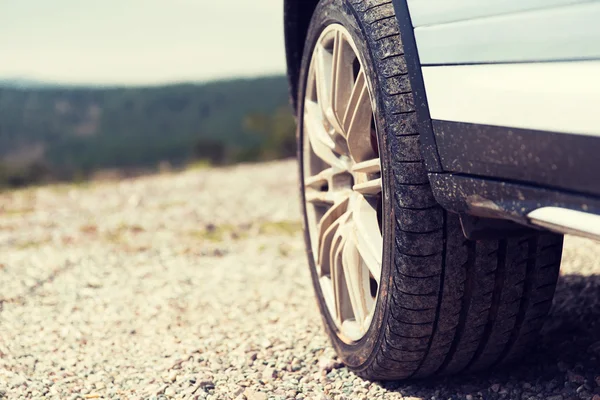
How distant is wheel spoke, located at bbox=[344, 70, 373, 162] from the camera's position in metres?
2.08

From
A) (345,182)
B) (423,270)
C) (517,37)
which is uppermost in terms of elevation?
(517,37)

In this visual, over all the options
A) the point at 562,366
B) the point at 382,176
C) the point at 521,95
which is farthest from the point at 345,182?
the point at 521,95

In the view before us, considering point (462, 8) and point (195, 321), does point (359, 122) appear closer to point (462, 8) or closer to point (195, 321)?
point (462, 8)

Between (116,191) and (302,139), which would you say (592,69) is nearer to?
(302,139)

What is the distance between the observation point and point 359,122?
2.15 m

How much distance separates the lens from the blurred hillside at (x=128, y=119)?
39.2 metres

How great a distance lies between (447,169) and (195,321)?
1989mm

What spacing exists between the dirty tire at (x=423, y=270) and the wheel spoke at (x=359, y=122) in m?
0.16

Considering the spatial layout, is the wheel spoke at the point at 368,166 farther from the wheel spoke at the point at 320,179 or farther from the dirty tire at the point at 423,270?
the wheel spoke at the point at 320,179

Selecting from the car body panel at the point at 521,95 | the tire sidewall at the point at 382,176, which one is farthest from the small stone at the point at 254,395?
the car body panel at the point at 521,95

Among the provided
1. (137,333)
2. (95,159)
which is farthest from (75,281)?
(95,159)

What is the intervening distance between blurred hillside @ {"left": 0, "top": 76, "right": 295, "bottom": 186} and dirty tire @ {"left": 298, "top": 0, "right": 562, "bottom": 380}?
101 feet

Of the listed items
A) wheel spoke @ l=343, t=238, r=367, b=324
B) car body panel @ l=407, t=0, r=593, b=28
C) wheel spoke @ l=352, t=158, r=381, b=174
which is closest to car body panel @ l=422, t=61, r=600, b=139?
car body panel @ l=407, t=0, r=593, b=28

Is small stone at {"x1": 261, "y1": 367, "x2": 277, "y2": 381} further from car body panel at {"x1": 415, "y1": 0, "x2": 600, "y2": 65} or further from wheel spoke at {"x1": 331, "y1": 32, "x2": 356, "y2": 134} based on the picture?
car body panel at {"x1": 415, "y1": 0, "x2": 600, "y2": 65}
